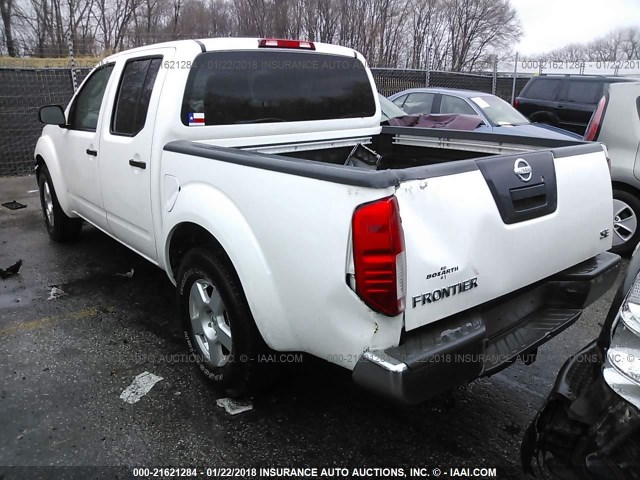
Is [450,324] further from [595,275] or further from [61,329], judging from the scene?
[61,329]

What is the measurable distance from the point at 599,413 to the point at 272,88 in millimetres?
2830

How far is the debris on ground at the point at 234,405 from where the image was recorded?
2902 millimetres

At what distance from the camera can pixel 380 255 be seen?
6.44 feet

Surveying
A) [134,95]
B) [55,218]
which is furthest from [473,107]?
[55,218]

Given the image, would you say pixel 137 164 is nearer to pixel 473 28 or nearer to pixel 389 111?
pixel 389 111

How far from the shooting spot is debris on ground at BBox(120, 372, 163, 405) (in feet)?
9.90

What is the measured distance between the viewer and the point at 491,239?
88.3 inches

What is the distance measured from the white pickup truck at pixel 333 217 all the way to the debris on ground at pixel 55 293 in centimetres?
79

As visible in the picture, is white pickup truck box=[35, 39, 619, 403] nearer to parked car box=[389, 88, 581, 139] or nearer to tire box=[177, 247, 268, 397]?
tire box=[177, 247, 268, 397]

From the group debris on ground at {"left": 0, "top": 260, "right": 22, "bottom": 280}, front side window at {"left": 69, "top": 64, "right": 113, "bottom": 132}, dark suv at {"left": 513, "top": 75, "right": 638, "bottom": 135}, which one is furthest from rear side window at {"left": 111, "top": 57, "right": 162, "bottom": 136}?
dark suv at {"left": 513, "top": 75, "right": 638, "bottom": 135}

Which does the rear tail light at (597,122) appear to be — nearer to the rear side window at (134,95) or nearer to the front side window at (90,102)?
the rear side window at (134,95)

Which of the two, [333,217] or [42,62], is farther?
[42,62]

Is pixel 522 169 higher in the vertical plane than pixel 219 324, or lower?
higher

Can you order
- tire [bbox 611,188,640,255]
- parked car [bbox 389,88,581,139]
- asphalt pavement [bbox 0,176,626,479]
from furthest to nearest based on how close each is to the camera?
parked car [bbox 389,88,581,139], tire [bbox 611,188,640,255], asphalt pavement [bbox 0,176,626,479]
